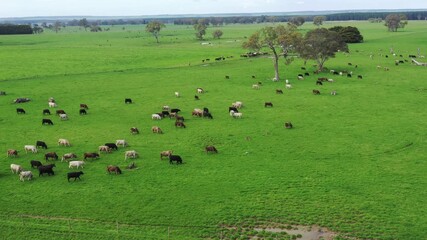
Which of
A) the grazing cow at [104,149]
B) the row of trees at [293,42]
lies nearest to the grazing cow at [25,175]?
the grazing cow at [104,149]

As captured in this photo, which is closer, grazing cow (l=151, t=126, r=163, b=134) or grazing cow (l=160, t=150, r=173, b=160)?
grazing cow (l=160, t=150, r=173, b=160)

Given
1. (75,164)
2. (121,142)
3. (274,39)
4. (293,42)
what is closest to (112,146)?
(121,142)

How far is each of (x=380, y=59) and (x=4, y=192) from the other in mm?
83069

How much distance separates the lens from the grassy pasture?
22.5m

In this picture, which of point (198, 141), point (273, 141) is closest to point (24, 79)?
point (198, 141)

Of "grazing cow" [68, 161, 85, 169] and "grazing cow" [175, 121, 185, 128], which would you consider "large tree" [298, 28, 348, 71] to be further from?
"grazing cow" [68, 161, 85, 169]

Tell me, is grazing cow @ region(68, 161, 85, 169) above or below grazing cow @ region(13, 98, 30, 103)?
below

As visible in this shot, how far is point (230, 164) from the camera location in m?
30.4

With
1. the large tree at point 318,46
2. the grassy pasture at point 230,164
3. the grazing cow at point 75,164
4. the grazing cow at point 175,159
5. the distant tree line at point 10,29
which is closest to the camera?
the grassy pasture at point 230,164

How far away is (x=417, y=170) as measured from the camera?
28.8 meters

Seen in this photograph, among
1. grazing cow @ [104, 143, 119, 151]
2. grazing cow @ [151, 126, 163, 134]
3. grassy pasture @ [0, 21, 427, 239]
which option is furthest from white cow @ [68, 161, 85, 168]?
grazing cow @ [151, 126, 163, 134]

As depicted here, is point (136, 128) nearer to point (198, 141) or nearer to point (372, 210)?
point (198, 141)

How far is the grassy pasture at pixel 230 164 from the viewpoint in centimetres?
2247

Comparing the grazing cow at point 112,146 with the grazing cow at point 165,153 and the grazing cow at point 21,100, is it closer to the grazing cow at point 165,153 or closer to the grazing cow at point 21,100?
the grazing cow at point 165,153
